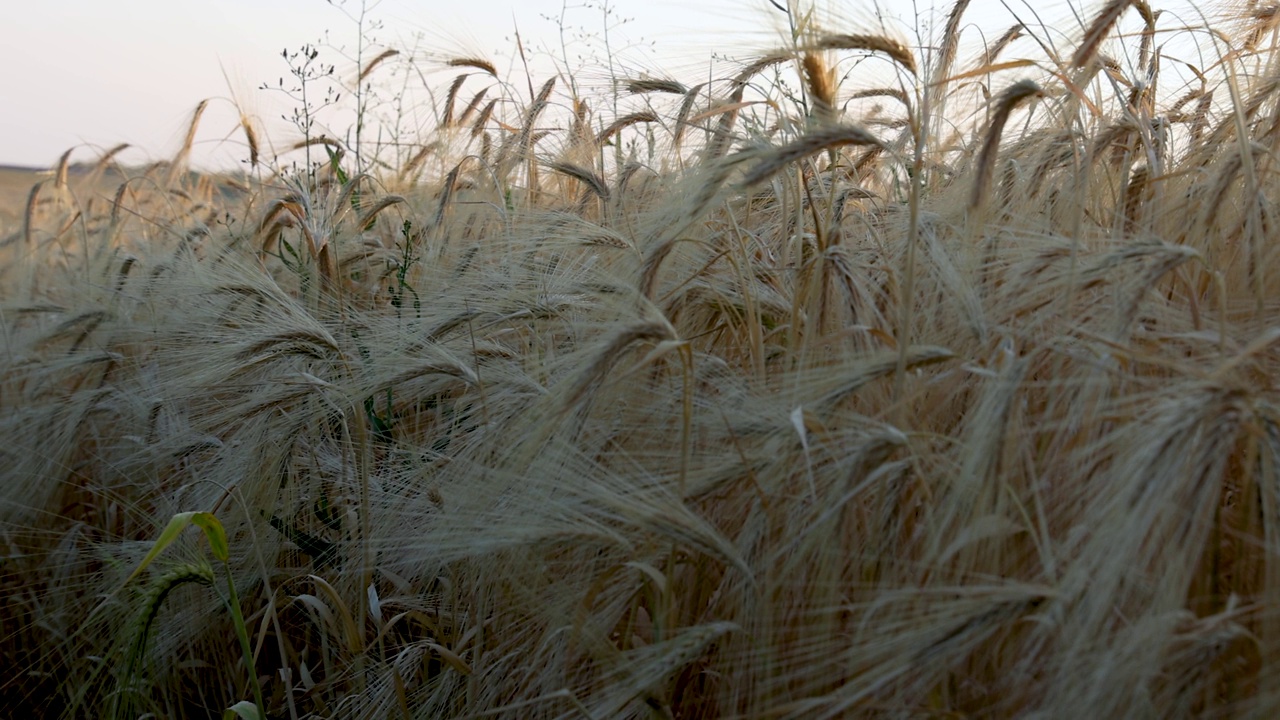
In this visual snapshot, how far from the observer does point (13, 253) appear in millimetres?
3783

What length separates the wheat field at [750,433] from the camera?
37.5 inches

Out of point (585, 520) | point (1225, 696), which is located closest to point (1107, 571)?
point (1225, 696)

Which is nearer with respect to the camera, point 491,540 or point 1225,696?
point 1225,696

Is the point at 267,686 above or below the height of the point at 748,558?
below

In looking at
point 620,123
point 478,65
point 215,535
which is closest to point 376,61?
point 478,65

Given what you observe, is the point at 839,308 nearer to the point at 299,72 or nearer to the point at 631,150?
the point at 631,150

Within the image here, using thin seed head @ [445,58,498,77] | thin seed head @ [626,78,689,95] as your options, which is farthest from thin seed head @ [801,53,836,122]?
thin seed head @ [445,58,498,77]

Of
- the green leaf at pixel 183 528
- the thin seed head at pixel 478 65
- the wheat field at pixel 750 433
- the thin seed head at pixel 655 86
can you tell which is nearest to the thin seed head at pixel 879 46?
the wheat field at pixel 750 433

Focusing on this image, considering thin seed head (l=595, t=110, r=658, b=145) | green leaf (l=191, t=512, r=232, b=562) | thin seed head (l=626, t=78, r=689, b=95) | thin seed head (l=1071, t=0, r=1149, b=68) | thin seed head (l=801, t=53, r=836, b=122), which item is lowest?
green leaf (l=191, t=512, r=232, b=562)

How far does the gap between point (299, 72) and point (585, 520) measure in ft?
5.65

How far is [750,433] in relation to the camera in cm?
117

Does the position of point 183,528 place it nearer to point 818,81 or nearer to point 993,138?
point 818,81

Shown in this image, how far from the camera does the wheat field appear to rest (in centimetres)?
95

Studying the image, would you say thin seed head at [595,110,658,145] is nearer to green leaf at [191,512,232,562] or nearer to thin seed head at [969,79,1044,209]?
thin seed head at [969,79,1044,209]
